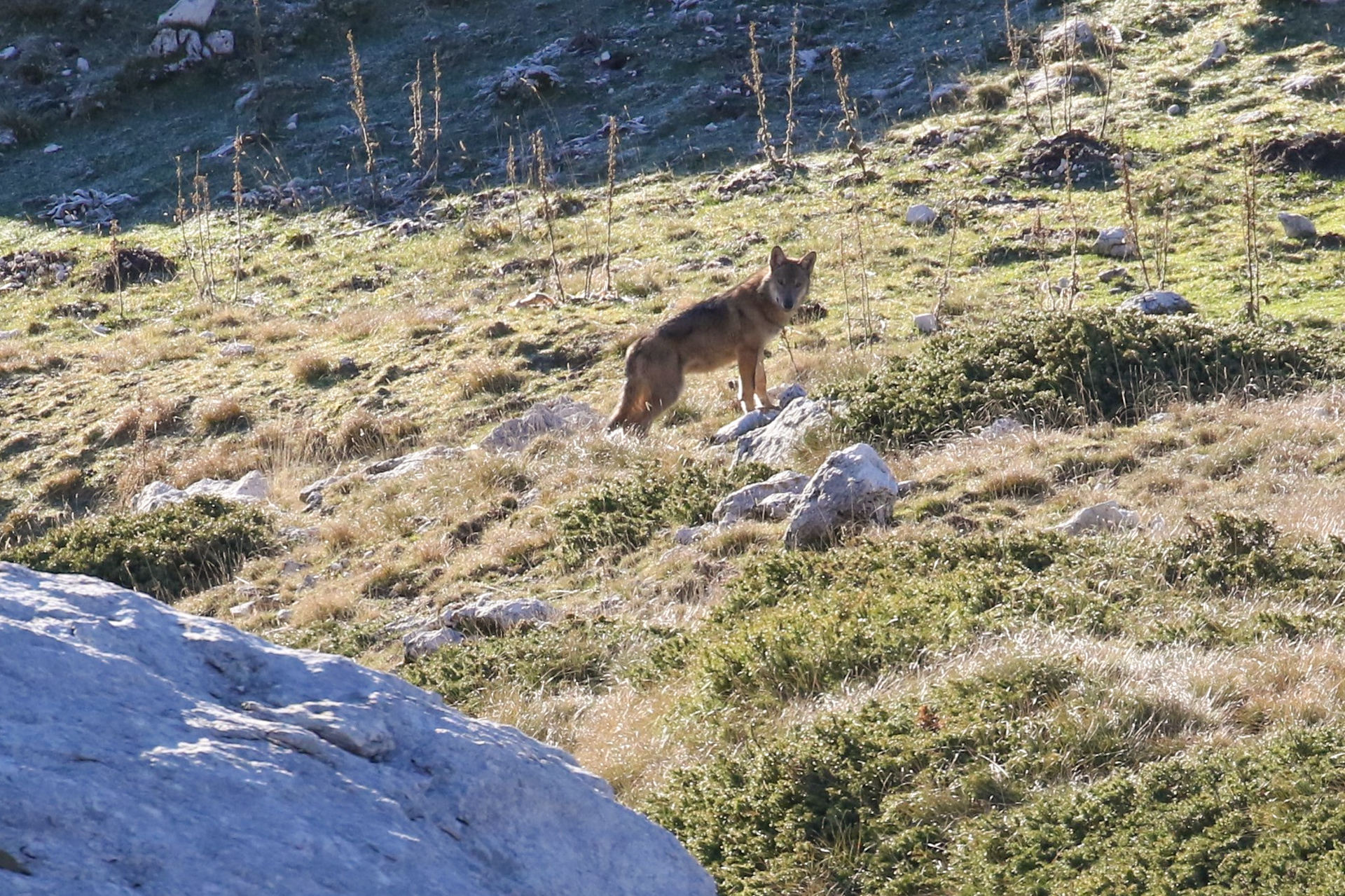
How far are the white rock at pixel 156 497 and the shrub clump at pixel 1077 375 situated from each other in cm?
618

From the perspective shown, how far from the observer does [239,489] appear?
12.1 m

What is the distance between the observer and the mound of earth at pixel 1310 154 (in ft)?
52.9

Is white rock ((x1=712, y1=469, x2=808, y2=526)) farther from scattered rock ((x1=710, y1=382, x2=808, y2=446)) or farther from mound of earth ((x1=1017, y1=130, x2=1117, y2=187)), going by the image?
mound of earth ((x1=1017, y1=130, x2=1117, y2=187))

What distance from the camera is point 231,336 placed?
17844 millimetres

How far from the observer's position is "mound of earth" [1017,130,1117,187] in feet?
58.1

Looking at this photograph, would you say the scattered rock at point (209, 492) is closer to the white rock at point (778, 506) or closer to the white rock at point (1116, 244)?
the white rock at point (778, 506)

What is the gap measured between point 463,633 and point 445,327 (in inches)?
361

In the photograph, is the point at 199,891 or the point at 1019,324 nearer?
the point at 199,891

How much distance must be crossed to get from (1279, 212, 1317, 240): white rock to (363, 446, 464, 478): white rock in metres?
9.49

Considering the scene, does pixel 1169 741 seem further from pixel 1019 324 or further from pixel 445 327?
pixel 445 327

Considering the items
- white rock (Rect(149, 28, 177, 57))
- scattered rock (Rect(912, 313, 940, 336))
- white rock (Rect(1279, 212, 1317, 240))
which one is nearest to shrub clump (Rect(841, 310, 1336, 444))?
scattered rock (Rect(912, 313, 940, 336))

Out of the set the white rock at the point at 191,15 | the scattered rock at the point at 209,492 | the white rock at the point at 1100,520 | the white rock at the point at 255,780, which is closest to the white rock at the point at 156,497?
the scattered rock at the point at 209,492

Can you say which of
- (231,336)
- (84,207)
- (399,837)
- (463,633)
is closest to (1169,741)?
(399,837)

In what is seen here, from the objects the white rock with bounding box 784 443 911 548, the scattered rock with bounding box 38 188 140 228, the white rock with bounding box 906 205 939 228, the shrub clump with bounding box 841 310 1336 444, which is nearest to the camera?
the white rock with bounding box 784 443 911 548
